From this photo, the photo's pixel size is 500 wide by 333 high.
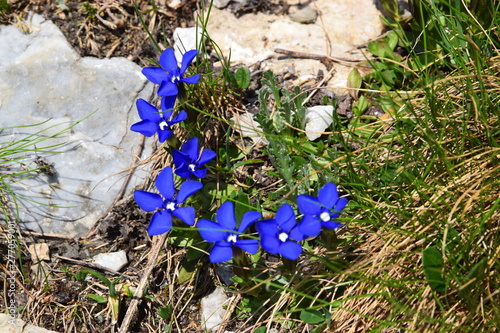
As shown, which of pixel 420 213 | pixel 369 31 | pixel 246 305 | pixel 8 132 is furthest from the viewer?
pixel 369 31

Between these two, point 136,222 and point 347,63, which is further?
point 347,63

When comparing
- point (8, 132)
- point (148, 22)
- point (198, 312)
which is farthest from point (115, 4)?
point (198, 312)

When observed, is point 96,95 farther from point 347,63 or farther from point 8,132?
point 347,63

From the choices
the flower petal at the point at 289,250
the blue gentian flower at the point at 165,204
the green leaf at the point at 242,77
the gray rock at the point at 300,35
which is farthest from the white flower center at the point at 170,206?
the gray rock at the point at 300,35

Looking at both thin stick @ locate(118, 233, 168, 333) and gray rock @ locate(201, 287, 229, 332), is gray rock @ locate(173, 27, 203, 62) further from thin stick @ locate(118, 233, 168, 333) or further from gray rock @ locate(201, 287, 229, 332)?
gray rock @ locate(201, 287, 229, 332)

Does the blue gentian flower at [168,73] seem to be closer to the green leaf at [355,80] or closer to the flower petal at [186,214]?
the flower petal at [186,214]

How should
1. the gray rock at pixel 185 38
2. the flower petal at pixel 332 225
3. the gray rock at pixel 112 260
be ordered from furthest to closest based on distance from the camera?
1. the gray rock at pixel 185 38
2. the gray rock at pixel 112 260
3. the flower petal at pixel 332 225

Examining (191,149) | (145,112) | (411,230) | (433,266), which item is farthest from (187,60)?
(433,266)
